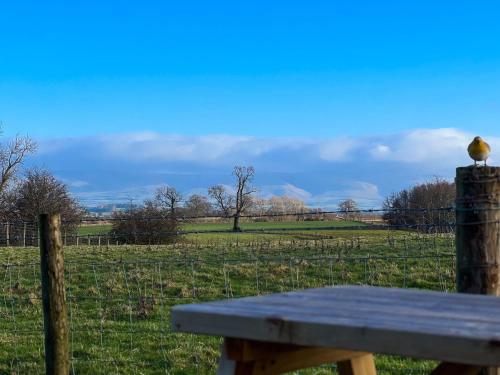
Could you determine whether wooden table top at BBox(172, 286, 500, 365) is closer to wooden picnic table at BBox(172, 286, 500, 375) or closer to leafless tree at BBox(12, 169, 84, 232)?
wooden picnic table at BBox(172, 286, 500, 375)

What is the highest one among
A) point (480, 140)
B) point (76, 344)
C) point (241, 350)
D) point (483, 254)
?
point (480, 140)

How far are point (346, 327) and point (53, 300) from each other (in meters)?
3.11

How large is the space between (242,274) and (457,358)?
32.4 feet

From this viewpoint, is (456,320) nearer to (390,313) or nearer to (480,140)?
(390,313)

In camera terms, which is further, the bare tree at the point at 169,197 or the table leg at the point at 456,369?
the bare tree at the point at 169,197

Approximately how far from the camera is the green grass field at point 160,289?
22.4ft

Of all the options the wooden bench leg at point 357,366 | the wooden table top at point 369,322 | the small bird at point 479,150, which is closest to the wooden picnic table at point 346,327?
the wooden table top at point 369,322

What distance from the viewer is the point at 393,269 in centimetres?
1112

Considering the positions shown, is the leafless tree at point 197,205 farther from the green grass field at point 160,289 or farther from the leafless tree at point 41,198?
the green grass field at point 160,289

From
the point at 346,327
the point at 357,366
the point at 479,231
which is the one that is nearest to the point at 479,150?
the point at 479,231

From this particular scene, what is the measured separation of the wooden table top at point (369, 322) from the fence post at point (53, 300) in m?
2.35

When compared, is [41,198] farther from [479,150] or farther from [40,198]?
[479,150]

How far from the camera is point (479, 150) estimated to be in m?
3.86

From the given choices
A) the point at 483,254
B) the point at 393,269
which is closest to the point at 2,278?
the point at 393,269
